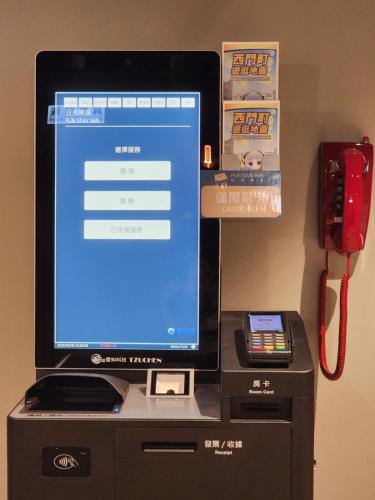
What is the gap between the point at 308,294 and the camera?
5.04 ft

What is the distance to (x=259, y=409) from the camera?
1137 millimetres

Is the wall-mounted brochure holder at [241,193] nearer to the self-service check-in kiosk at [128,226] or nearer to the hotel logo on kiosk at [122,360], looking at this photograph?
the self-service check-in kiosk at [128,226]

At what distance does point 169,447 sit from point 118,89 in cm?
85

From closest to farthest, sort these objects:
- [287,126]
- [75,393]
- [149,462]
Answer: [149,462]
[75,393]
[287,126]

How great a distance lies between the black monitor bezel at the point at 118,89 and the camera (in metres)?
1.29

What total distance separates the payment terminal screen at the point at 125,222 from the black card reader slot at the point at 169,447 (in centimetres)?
25

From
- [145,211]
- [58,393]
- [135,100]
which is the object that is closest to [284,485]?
[58,393]

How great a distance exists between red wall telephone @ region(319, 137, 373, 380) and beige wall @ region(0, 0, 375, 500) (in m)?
0.05

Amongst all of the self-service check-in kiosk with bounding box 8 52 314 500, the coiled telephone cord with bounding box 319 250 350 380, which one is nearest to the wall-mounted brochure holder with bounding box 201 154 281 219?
the self-service check-in kiosk with bounding box 8 52 314 500

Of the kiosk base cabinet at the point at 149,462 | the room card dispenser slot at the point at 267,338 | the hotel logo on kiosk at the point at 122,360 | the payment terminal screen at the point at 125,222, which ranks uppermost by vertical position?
the payment terminal screen at the point at 125,222

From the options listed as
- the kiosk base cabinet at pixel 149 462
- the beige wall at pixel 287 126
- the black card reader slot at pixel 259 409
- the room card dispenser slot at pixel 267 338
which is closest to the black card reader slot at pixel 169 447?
the kiosk base cabinet at pixel 149 462

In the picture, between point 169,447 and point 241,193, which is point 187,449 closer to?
point 169,447

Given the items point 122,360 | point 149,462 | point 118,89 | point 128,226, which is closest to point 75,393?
point 122,360

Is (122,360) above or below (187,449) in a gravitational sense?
above
